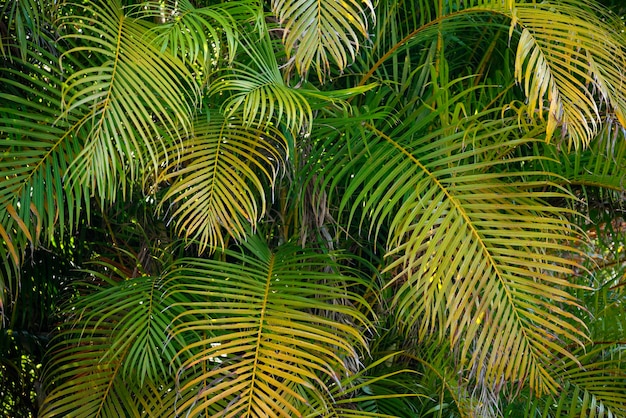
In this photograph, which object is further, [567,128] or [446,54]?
[446,54]

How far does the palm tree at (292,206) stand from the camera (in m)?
1.21

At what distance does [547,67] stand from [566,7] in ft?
1.13

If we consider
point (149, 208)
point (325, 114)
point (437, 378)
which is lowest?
point (437, 378)

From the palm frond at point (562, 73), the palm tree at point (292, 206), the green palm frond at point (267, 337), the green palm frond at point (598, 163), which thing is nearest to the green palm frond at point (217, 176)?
the palm tree at point (292, 206)

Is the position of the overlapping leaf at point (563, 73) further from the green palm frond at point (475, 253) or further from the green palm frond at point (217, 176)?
the green palm frond at point (217, 176)

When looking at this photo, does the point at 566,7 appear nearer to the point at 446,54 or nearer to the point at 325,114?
the point at 446,54

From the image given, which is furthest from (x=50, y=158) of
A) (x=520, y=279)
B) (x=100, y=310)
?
(x=520, y=279)

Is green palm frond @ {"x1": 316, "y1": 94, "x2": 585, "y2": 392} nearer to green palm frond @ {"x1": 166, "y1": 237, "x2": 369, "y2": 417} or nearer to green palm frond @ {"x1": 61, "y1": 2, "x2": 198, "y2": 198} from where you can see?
green palm frond @ {"x1": 166, "y1": 237, "x2": 369, "y2": 417}

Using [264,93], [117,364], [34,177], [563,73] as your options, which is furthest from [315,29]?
[117,364]

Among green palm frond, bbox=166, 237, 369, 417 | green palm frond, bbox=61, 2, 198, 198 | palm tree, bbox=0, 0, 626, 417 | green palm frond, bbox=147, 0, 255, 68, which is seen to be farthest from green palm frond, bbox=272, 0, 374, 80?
green palm frond, bbox=166, 237, 369, 417

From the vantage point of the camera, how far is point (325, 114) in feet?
5.03

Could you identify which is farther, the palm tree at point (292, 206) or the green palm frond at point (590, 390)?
the green palm frond at point (590, 390)

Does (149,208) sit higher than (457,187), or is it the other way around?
(457,187)

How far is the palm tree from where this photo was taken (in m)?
1.21
